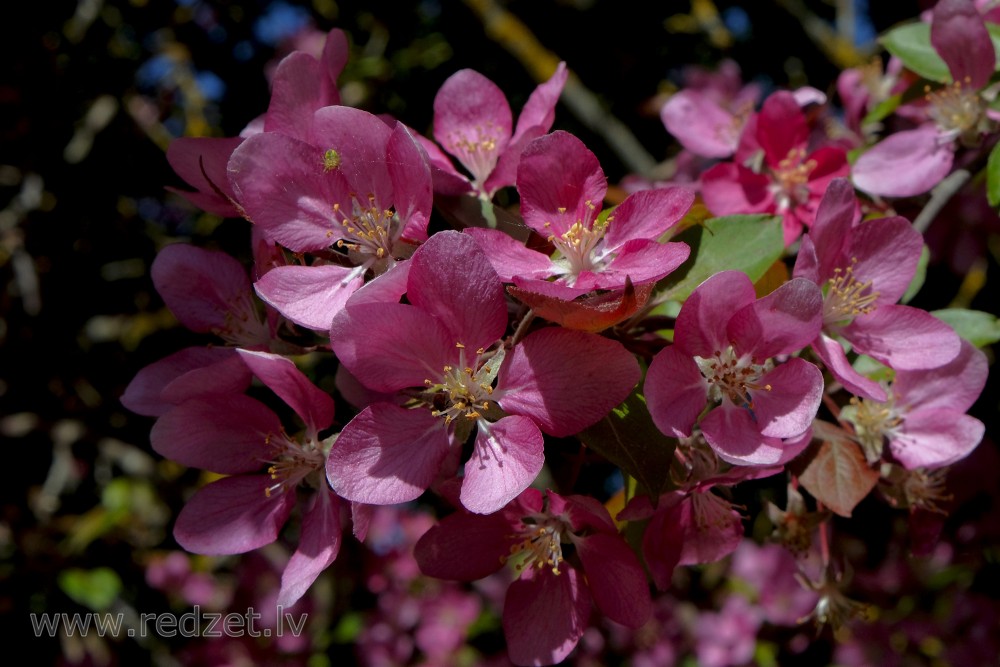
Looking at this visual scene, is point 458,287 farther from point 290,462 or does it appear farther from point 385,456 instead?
point 290,462

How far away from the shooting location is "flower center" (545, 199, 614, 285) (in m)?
0.86

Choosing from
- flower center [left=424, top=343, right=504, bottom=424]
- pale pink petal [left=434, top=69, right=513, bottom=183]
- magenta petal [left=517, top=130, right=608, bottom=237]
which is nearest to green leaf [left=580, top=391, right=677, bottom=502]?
flower center [left=424, top=343, right=504, bottom=424]

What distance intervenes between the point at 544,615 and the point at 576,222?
17.6 inches

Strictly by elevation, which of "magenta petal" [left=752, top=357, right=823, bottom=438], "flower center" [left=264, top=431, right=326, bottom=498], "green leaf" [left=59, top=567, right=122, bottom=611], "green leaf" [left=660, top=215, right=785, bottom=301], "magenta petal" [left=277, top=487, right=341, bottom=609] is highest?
"green leaf" [left=660, top=215, right=785, bottom=301]

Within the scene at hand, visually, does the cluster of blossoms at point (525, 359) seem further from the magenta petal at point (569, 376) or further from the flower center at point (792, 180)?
the flower center at point (792, 180)

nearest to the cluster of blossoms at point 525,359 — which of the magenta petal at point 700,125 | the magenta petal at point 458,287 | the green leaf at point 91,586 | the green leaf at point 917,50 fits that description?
the magenta petal at point 458,287

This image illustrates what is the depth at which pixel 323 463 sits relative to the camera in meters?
0.91

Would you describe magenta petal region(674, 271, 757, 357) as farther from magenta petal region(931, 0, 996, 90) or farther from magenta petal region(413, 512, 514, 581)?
magenta petal region(931, 0, 996, 90)

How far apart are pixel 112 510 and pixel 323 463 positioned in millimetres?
1567

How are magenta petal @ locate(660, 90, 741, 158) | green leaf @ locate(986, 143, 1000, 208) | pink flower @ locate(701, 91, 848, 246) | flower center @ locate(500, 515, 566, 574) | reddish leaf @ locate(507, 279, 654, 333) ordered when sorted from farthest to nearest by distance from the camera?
magenta petal @ locate(660, 90, 741, 158) < pink flower @ locate(701, 91, 848, 246) < green leaf @ locate(986, 143, 1000, 208) < flower center @ locate(500, 515, 566, 574) < reddish leaf @ locate(507, 279, 654, 333)

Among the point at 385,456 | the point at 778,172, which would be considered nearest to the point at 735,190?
the point at 778,172

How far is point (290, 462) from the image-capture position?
913 millimetres

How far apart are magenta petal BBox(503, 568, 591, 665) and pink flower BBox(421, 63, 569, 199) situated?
1.51 ft

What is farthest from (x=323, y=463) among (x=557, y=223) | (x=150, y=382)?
(x=557, y=223)
